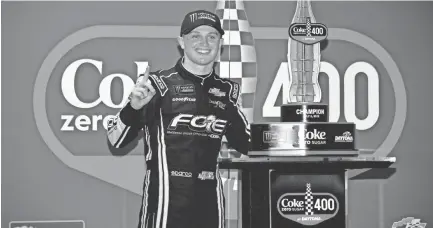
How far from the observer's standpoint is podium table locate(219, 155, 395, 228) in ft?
7.77

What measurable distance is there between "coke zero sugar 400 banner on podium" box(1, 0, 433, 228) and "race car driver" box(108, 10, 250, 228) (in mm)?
263

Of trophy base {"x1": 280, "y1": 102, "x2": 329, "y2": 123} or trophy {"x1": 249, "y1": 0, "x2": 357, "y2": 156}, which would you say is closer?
trophy {"x1": 249, "y1": 0, "x2": 357, "y2": 156}

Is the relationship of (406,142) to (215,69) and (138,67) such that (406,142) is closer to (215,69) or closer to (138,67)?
(215,69)

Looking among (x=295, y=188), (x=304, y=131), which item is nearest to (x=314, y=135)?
(x=304, y=131)

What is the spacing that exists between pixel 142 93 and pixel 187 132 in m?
0.36

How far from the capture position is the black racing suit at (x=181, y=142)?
2730 mm

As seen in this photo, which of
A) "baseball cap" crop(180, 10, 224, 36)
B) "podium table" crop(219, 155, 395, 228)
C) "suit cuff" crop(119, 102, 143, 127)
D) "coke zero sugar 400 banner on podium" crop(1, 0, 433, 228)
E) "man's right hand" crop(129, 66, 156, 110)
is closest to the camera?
"podium table" crop(219, 155, 395, 228)

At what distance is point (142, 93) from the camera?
253 cm

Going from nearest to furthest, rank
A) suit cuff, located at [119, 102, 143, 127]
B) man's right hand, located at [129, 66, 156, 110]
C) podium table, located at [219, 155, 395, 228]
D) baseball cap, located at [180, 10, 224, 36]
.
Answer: podium table, located at [219, 155, 395, 228] < man's right hand, located at [129, 66, 156, 110] < suit cuff, located at [119, 102, 143, 127] < baseball cap, located at [180, 10, 224, 36]

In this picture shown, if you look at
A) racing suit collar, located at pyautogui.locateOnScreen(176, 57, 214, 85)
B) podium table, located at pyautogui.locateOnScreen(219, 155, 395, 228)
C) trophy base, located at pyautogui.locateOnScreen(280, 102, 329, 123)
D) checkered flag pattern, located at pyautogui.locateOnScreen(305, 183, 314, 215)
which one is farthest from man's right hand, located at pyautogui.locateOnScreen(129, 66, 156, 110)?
checkered flag pattern, located at pyautogui.locateOnScreen(305, 183, 314, 215)

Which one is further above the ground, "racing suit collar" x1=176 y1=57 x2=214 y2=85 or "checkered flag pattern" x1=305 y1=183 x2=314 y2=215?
"racing suit collar" x1=176 y1=57 x2=214 y2=85

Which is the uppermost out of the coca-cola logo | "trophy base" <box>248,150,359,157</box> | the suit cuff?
the suit cuff

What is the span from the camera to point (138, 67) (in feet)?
10.4

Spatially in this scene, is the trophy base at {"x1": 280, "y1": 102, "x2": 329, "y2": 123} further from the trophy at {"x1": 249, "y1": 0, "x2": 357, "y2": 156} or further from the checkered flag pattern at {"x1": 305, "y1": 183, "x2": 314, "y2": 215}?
the checkered flag pattern at {"x1": 305, "y1": 183, "x2": 314, "y2": 215}
